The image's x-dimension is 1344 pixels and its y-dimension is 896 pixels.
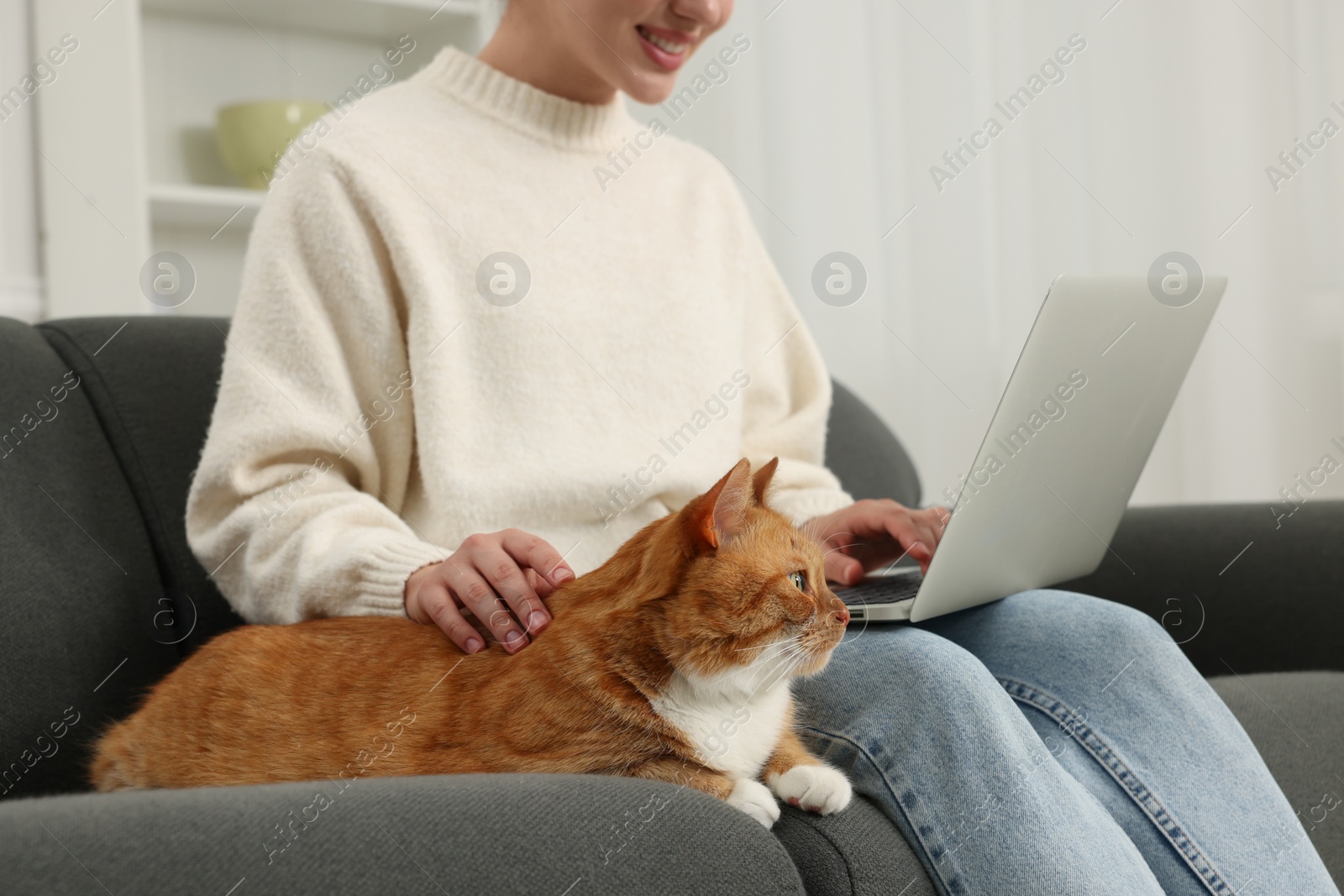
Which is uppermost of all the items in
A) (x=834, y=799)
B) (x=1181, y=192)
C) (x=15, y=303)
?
(x=1181, y=192)

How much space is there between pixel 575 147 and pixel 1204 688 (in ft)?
2.94

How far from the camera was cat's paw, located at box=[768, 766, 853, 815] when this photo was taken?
0.79 meters

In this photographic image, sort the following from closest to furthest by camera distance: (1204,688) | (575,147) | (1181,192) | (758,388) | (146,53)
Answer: (1204,688)
(575,147)
(758,388)
(1181,192)
(146,53)

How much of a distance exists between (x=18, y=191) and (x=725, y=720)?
2160mm

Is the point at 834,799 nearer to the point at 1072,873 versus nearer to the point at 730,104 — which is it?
the point at 1072,873

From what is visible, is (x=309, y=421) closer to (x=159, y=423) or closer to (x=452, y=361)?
(x=452, y=361)

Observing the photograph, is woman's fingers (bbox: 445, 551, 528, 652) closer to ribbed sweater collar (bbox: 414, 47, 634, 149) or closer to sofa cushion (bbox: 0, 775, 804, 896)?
sofa cushion (bbox: 0, 775, 804, 896)

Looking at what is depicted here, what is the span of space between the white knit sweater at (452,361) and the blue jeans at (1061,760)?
0.34 metres

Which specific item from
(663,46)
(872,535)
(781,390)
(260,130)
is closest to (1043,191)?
(781,390)

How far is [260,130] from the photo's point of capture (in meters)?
2.45

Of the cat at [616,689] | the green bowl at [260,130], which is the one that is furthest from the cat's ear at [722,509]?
the green bowl at [260,130]

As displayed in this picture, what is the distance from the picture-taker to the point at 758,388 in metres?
1.41

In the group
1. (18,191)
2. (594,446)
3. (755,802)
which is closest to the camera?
(755,802)

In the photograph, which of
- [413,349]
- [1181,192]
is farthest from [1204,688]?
[1181,192]
